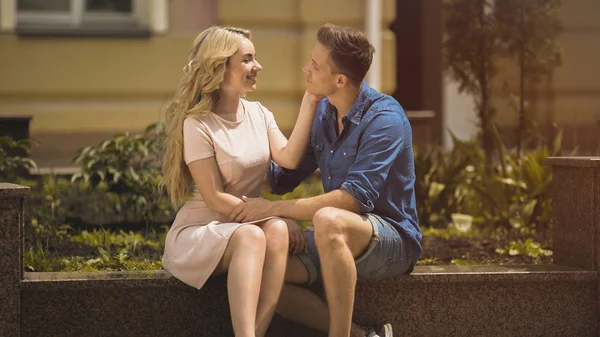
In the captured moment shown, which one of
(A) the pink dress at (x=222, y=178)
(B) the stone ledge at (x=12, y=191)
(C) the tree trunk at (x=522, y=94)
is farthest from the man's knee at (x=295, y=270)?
(C) the tree trunk at (x=522, y=94)

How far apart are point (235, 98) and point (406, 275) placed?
1.02 meters

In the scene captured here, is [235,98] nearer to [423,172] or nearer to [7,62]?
[423,172]

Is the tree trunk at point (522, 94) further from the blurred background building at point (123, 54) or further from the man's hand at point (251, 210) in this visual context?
the man's hand at point (251, 210)

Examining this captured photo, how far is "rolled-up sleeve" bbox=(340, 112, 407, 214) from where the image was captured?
4637 millimetres

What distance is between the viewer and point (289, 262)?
475cm

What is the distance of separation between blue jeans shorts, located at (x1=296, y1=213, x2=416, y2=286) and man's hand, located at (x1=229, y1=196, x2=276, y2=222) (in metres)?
0.20

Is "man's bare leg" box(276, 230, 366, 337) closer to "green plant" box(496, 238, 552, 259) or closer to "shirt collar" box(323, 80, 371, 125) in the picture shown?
"shirt collar" box(323, 80, 371, 125)

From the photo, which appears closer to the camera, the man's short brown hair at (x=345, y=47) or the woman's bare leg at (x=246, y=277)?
the woman's bare leg at (x=246, y=277)

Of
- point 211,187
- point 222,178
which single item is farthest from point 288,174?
point 211,187

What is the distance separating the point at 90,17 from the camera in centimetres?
930

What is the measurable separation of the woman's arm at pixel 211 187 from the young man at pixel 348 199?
0.18ft

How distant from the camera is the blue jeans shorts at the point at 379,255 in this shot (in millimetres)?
4691

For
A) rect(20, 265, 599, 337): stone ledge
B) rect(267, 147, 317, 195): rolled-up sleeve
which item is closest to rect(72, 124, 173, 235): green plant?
rect(267, 147, 317, 195): rolled-up sleeve

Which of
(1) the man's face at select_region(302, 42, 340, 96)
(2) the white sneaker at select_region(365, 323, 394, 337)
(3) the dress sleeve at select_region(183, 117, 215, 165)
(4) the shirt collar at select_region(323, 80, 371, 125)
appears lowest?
(2) the white sneaker at select_region(365, 323, 394, 337)
